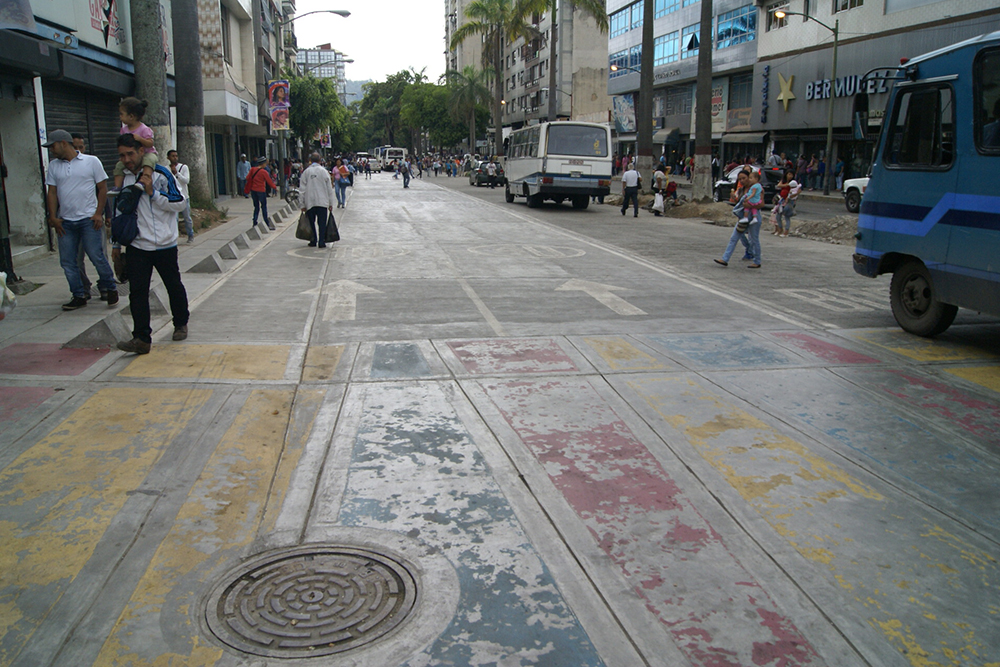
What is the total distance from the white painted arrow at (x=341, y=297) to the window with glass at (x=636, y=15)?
51275 millimetres

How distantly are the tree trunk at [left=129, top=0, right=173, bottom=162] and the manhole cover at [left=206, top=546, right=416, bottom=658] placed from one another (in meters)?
14.9

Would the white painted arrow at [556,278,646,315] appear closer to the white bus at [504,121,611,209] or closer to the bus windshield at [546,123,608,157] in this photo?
the white bus at [504,121,611,209]

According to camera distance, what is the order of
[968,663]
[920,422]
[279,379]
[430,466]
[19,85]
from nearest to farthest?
[968,663]
[430,466]
[920,422]
[279,379]
[19,85]

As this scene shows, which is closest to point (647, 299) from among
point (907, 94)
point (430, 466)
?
point (907, 94)

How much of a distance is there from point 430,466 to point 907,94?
6804mm

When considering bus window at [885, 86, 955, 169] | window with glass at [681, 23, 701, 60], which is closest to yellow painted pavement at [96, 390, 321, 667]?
bus window at [885, 86, 955, 169]

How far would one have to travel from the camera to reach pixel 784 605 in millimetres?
3553

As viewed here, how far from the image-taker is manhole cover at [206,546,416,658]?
324 centimetres

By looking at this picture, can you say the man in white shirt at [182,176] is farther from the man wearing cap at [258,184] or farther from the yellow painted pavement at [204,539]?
the yellow painted pavement at [204,539]

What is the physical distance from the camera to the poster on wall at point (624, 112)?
205ft

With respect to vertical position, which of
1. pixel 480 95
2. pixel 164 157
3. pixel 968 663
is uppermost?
pixel 480 95

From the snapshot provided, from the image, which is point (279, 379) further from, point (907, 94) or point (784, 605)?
point (907, 94)

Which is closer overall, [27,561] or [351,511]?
[27,561]

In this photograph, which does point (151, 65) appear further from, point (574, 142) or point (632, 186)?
point (632, 186)
